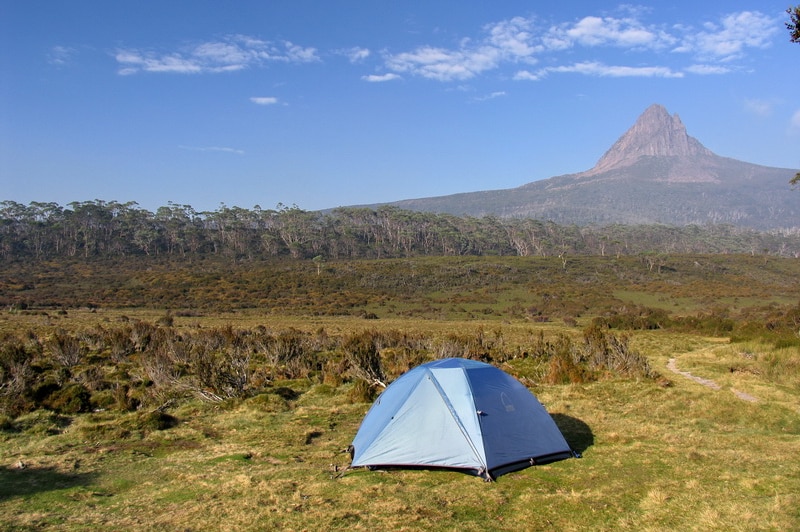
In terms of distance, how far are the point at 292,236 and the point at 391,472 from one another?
350ft

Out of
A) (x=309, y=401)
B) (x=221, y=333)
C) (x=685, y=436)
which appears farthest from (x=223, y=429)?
(x=221, y=333)

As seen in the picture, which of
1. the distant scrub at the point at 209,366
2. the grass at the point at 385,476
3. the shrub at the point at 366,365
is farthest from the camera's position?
the shrub at the point at 366,365

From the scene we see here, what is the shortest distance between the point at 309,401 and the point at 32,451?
18.9 ft

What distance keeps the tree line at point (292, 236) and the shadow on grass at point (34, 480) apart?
301ft

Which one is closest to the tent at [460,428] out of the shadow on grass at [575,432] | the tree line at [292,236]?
the shadow on grass at [575,432]

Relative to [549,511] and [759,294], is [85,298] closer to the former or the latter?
[549,511]

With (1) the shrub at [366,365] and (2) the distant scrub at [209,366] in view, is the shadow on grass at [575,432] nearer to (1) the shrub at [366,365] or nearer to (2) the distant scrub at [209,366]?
(2) the distant scrub at [209,366]

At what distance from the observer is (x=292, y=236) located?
112375mm

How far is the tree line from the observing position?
99.0 metres

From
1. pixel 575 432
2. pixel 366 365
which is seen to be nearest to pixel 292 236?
pixel 366 365

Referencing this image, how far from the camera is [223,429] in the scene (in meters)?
11.1

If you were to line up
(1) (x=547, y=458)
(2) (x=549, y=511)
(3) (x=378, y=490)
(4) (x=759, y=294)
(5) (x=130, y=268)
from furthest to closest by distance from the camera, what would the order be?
(5) (x=130, y=268)
(4) (x=759, y=294)
(1) (x=547, y=458)
(3) (x=378, y=490)
(2) (x=549, y=511)

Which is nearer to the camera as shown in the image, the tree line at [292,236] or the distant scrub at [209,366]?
the distant scrub at [209,366]

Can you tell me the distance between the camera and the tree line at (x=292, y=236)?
3898 inches
